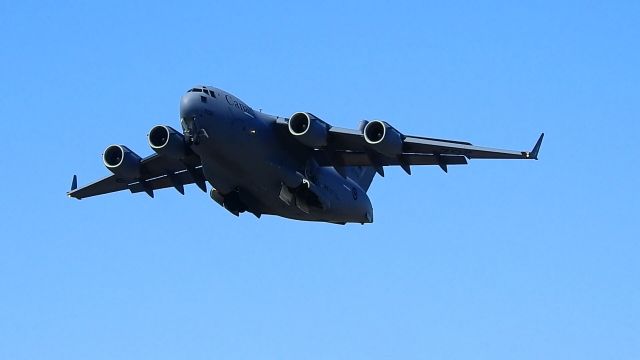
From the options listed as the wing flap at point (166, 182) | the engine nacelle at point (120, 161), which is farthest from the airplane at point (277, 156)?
the wing flap at point (166, 182)

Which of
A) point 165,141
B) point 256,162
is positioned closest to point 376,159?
point 256,162

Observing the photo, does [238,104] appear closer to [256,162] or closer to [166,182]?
[256,162]

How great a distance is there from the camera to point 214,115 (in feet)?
111

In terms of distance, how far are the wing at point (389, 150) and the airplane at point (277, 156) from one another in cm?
3

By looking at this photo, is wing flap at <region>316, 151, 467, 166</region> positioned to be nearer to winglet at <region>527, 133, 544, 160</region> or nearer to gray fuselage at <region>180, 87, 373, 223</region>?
gray fuselage at <region>180, 87, 373, 223</region>

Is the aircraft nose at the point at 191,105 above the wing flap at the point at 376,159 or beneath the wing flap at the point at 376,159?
beneath

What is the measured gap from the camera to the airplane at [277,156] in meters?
34.2

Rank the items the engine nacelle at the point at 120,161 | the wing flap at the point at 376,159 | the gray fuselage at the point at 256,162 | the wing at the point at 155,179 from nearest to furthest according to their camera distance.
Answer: the gray fuselage at the point at 256,162 → the wing flap at the point at 376,159 → the engine nacelle at the point at 120,161 → the wing at the point at 155,179

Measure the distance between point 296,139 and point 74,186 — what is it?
8.56 m

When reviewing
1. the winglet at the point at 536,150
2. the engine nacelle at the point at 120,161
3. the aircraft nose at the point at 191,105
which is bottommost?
the aircraft nose at the point at 191,105

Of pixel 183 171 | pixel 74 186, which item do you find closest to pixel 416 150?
pixel 183 171

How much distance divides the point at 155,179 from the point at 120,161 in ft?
7.78

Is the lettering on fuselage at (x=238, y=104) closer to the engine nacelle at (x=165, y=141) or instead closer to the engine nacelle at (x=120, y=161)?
the engine nacelle at (x=165, y=141)

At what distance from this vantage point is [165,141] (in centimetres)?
3528
